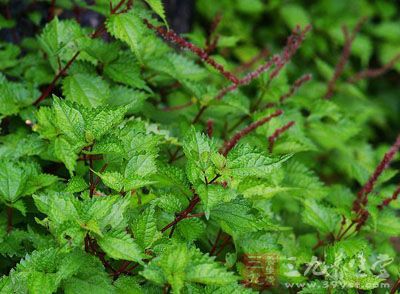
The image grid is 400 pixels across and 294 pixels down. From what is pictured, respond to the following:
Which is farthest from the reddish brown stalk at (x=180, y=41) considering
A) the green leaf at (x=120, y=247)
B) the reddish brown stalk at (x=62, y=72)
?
the green leaf at (x=120, y=247)

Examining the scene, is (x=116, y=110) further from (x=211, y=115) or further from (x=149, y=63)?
(x=211, y=115)

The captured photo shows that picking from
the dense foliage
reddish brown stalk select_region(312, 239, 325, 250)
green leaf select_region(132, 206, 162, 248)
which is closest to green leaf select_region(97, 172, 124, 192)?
the dense foliage

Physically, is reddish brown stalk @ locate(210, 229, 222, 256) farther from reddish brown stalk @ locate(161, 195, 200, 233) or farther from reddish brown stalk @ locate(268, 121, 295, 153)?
reddish brown stalk @ locate(268, 121, 295, 153)

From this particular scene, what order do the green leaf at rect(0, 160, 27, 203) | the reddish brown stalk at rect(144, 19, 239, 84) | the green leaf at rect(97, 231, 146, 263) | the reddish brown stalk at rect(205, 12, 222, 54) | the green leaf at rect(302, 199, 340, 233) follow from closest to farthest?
the green leaf at rect(97, 231, 146, 263) < the green leaf at rect(0, 160, 27, 203) < the reddish brown stalk at rect(144, 19, 239, 84) < the green leaf at rect(302, 199, 340, 233) < the reddish brown stalk at rect(205, 12, 222, 54)

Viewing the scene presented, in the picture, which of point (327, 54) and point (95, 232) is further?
point (327, 54)

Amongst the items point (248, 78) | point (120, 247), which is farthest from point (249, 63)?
point (120, 247)

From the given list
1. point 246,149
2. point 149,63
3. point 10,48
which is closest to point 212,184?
point 246,149
